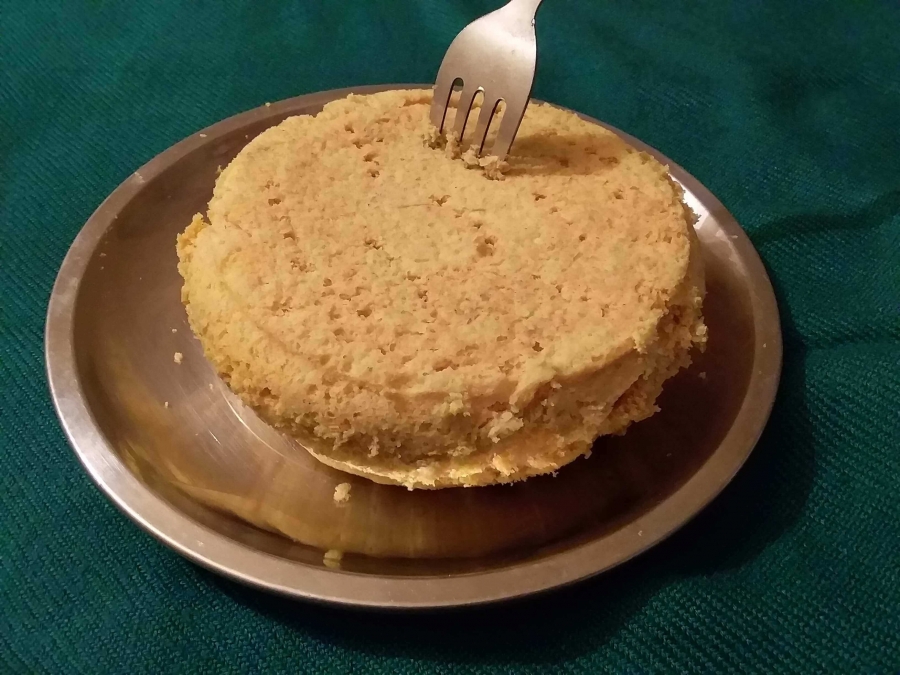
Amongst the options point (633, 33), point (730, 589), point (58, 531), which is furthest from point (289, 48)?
point (730, 589)

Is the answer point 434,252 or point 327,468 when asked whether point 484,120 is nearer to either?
point 434,252

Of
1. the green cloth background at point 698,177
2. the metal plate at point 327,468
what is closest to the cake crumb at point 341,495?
the metal plate at point 327,468

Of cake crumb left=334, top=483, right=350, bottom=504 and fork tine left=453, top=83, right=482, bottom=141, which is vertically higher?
fork tine left=453, top=83, right=482, bottom=141

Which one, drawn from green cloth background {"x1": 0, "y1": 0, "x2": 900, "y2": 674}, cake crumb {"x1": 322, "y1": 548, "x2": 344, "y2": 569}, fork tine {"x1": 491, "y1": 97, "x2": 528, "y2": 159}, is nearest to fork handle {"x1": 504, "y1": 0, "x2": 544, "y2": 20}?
fork tine {"x1": 491, "y1": 97, "x2": 528, "y2": 159}

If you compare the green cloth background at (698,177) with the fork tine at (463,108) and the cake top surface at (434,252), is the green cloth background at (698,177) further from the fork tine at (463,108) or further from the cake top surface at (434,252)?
the fork tine at (463,108)

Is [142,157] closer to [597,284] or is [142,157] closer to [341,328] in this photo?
[341,328]

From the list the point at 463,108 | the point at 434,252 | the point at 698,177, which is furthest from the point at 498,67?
the point at 698,177

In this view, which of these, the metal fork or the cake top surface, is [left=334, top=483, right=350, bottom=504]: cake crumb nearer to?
the cake top surface
